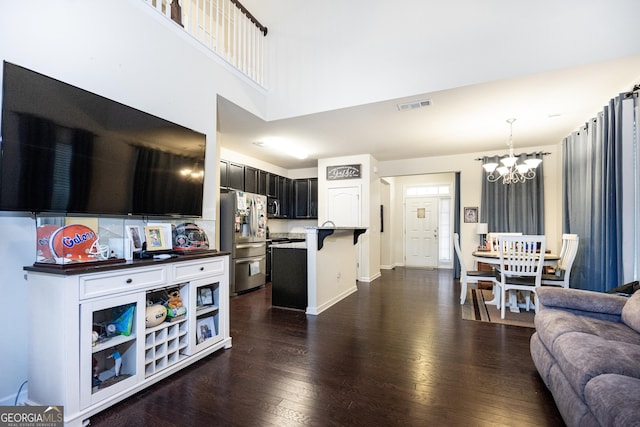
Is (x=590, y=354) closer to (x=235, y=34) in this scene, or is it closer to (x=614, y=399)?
(x=614, y=399)

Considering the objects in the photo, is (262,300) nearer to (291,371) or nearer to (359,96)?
(291,371)

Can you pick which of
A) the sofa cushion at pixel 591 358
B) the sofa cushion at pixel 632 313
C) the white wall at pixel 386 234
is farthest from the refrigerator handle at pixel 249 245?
the sofa cushion at pixel 632 313

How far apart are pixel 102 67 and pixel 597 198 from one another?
211 inches

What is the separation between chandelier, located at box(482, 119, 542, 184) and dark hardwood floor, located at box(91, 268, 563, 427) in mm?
2295

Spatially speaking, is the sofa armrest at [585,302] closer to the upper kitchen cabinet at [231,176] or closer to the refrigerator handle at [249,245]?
the refrigerator handle at [249,245]

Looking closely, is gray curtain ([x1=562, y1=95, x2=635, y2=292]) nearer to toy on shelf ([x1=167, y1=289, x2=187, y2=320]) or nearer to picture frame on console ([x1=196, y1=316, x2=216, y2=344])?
picture frame on console ([x1=196, y1=316, x2=216, y2=344])

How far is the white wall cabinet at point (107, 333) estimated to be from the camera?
163cm

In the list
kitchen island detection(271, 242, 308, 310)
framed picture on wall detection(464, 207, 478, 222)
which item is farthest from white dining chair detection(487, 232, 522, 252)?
kitchen island detection(271, 242, 308, 310)

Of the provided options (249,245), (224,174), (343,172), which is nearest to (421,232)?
(343,172)

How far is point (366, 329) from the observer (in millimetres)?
3254

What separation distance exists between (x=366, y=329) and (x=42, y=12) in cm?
373

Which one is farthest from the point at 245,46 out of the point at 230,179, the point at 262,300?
the point at 262,300

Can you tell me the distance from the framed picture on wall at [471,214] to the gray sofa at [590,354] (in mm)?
3894

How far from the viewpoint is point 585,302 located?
2.24m
